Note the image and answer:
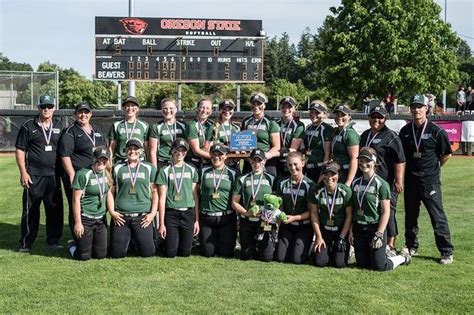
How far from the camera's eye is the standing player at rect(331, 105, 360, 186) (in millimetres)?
6945

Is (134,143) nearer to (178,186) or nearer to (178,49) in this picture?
(178,186)

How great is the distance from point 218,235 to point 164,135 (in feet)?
4.70

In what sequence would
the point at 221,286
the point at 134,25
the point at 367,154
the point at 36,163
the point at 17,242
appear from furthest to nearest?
the point at 134,25 → the point at 17,242 → the point at 36,163 → the point at 367,154 → the point at 221,286

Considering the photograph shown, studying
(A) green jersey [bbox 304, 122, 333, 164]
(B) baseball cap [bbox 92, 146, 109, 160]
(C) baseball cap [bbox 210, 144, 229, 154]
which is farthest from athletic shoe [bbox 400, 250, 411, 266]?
(B) baseball cap [bbox 92, 146, 109, 160]

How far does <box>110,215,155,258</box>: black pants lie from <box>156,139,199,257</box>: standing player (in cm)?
17

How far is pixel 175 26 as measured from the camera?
2256 centimetres

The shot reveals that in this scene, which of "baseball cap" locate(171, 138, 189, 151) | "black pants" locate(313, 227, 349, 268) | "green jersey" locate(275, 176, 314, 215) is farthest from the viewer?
"baseball cap" locate(171, 138, 189, 151)

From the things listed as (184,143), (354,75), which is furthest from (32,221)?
Answer: (354,75)

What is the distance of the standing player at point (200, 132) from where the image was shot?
299 inches

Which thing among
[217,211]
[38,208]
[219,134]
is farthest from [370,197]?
[38,208]

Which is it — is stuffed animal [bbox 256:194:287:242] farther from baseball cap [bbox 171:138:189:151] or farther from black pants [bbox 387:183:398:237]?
black pants [bbox 387:183:398:237]

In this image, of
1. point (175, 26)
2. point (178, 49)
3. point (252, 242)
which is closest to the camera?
point (252, 242)

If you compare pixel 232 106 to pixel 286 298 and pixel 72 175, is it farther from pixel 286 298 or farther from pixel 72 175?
pixel 286 298

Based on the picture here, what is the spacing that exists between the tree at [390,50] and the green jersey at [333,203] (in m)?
27.6
